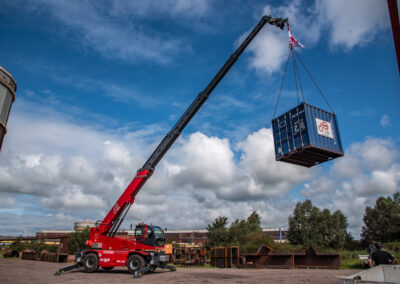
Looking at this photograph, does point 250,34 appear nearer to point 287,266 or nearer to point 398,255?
point 287,266

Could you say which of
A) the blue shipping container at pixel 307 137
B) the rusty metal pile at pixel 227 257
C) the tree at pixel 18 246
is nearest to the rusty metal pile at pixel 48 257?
the tree at pixel 18 246

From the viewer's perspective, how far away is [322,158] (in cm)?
1379

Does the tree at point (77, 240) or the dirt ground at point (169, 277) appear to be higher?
the tree at point (77, 240)

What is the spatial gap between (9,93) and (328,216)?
188ft

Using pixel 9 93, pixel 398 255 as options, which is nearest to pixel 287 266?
pixel 398 255

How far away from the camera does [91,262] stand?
15805mm

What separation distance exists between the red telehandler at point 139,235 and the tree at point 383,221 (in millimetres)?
43675

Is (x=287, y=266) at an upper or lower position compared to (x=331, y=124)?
lower

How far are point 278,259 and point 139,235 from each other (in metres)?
10.4

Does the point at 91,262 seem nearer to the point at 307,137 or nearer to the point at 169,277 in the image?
the point at 169,277

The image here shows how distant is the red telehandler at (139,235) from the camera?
49.3ft

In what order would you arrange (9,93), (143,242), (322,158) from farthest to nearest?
(143,242) < (322,158) < (9,93)

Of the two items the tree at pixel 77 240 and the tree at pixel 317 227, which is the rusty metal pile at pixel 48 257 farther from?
the tree at pixel 317 227

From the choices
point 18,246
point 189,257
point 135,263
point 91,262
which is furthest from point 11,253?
point 135,263
